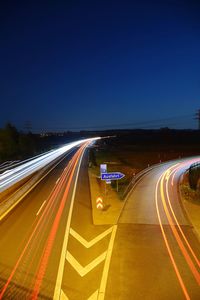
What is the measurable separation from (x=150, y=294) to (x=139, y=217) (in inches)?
441

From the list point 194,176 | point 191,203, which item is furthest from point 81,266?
point 194,176

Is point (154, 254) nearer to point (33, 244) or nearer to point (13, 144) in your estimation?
point (33, 244)

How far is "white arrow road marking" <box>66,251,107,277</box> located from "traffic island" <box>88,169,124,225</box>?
5.91m

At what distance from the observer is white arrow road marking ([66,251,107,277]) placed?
584 inches

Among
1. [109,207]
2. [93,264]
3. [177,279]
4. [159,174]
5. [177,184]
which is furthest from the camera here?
[159,174]

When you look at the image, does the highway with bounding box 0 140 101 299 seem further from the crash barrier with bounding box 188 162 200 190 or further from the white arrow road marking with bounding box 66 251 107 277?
the crash barrier with bounding box 188 162 200 190

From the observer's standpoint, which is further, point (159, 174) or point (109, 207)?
point (159, 174)

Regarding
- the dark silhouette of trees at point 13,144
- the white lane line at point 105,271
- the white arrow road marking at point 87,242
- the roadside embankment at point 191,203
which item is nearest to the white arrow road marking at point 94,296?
the white lane line at point 105,271

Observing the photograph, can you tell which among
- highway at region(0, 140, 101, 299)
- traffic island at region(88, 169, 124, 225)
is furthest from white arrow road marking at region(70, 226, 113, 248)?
traffic island at region(88, 169, 124, 225)

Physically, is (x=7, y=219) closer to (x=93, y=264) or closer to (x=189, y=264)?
(x=93, y=264)

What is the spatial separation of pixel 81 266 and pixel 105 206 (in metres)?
11.8

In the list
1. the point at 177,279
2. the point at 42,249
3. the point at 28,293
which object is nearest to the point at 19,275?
the point at 28,293

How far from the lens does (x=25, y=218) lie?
76.5 feet

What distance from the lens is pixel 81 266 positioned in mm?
15352
